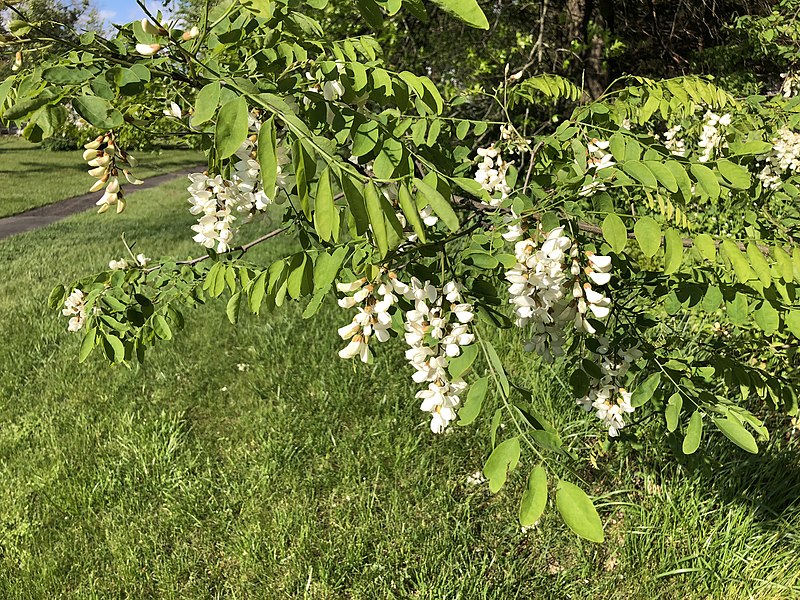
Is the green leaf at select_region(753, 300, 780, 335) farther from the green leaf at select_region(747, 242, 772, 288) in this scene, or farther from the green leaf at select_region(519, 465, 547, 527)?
the green leaf at select_region(519, 465, 547, 527)

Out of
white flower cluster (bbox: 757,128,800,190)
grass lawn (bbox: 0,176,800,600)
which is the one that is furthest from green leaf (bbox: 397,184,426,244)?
white flower cluster (bbox: 757,128,800,190)

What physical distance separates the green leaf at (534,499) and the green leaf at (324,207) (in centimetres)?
40

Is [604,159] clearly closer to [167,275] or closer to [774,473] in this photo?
[167,275]

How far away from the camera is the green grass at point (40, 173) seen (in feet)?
37.9

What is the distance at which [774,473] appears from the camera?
240cm

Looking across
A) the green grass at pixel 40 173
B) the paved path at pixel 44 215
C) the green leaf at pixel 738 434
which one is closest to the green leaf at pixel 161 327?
the green leaf at pixel 738 434

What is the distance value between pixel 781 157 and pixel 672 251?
179cm

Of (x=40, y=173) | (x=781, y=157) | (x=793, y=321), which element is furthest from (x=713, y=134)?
(x=40, y=173)

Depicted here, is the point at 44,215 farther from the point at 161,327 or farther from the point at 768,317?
the point at 768,317

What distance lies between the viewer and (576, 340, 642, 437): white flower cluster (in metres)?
1.52

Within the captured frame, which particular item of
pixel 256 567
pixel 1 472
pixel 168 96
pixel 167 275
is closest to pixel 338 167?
pixel 168 96

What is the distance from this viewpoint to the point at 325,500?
8.19 ft

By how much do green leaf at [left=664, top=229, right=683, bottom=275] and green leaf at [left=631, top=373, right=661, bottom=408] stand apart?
0.50 metres

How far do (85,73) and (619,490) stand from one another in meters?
2.25
